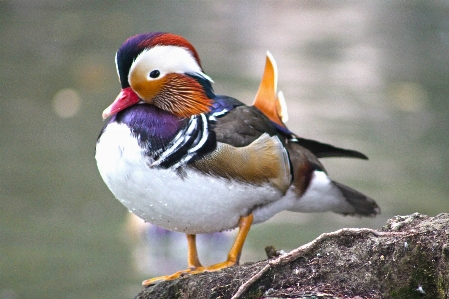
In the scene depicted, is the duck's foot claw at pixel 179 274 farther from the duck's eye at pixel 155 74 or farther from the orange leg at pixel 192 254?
the duck's eye at pixel 155 74

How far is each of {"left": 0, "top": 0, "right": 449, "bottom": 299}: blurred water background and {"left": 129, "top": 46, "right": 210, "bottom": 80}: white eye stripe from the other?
7.54 feet

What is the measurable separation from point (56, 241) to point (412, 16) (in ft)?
22.8

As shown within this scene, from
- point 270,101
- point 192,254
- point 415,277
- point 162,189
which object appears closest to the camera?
point 415,277

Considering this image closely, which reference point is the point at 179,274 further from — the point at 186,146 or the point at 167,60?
the point at 167,60

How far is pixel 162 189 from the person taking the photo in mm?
2617

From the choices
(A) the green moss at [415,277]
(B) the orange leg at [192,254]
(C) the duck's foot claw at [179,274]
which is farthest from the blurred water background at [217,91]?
(A) the green moss at [415,277]

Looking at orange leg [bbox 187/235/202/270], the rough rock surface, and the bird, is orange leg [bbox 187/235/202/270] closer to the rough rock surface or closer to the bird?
the bird

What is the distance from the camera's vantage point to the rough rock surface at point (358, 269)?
2164 mm

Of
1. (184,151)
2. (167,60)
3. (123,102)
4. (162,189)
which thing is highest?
(167,60)

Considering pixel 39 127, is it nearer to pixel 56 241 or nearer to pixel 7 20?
pixel 56 241

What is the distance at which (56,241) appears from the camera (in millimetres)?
5398

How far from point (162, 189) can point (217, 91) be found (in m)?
4.89

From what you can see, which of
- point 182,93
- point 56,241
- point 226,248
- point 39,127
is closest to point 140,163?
point 182,93

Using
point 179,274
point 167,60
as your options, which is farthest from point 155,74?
point 179,274
